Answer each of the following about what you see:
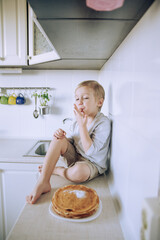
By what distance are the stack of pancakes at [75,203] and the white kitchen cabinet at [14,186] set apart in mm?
524

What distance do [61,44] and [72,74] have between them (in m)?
0.80

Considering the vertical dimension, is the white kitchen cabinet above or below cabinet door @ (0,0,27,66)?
below

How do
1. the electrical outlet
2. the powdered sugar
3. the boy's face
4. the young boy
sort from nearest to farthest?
1. the electrical outlet
2. the powdered sugar
3. the young boy
4. the boy's face

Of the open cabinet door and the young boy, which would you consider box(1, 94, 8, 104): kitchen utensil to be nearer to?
the open cabinet door

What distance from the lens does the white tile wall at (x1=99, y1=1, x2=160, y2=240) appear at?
0.40m

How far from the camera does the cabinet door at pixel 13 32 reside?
1262mm

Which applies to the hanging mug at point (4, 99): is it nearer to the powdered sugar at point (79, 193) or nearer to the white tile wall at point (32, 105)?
the white tile wall at point (32, 105)

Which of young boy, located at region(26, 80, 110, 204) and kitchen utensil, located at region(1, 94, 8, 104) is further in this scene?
kitchen utensil, located at region(1, 94, 8, 104)

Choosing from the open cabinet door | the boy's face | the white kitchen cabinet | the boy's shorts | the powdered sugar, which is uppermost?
the open cabinet door

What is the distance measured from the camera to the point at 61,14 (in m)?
0.52

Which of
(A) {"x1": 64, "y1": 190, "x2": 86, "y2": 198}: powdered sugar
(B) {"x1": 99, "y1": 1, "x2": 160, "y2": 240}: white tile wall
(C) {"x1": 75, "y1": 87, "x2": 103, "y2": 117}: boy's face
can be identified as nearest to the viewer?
(B) {"x1": 99, "y1": 1, "x2": 160, "y2": 240}: white tile wall

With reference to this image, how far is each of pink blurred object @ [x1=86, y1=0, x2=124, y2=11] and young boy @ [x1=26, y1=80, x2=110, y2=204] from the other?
0.56 metres

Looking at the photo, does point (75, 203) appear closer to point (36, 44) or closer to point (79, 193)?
point (79, 193)

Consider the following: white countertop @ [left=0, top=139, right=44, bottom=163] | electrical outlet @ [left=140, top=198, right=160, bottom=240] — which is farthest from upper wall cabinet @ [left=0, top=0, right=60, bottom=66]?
electrical outlet @ [left=140, top=198, right=160, bottom=240]
